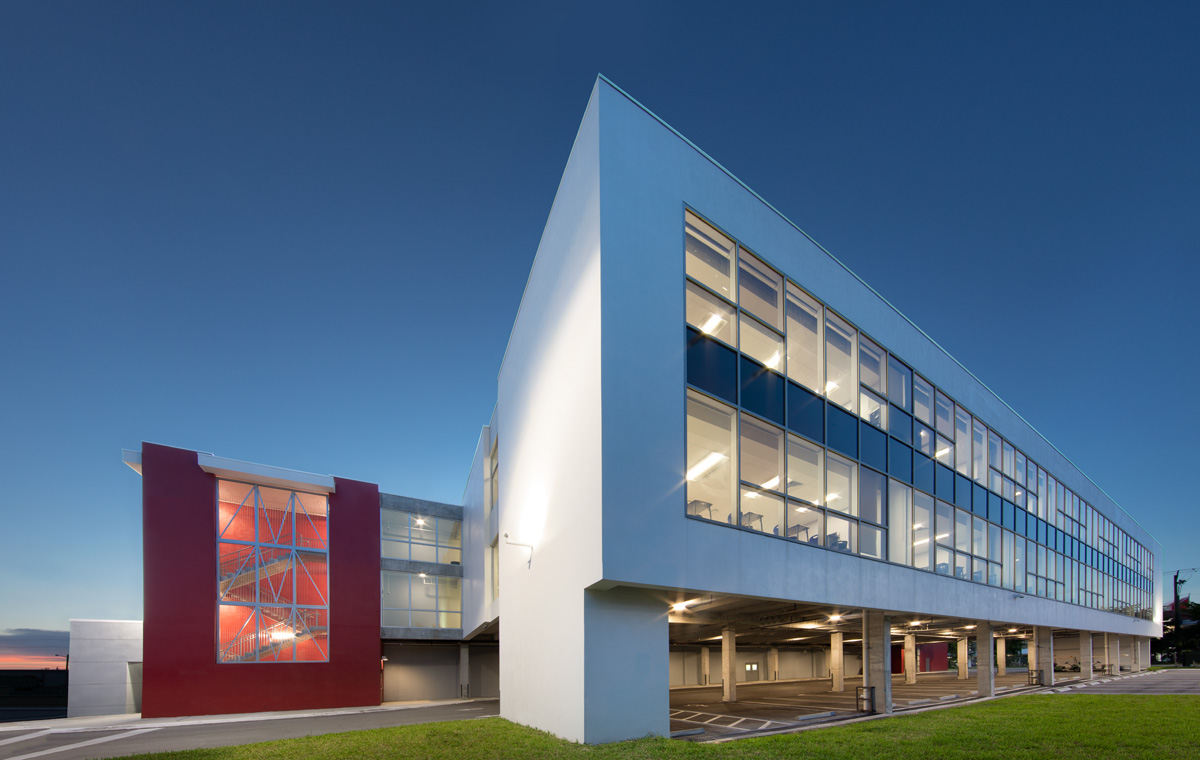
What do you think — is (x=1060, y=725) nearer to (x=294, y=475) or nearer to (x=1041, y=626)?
(x=1041, y=626)

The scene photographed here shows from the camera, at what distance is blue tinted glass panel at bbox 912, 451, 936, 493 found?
20219 mm

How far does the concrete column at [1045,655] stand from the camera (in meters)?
30.0

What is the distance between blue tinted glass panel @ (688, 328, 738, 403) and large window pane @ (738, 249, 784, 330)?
1798 mm

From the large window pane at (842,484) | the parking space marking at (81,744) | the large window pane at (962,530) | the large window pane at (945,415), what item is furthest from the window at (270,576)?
the large window pane at (945,415)

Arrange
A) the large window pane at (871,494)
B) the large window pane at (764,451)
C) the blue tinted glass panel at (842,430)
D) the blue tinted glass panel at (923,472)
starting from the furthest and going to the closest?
the blue tinted glass panel at (923,472) < the large window pane at (871,494) < the blue tinted glass panel at (842,430) < the large window pane at (764,451)

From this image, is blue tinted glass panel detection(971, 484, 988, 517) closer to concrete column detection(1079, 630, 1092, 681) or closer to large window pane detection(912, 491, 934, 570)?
large window pane detection(912, 491, 934, 570)

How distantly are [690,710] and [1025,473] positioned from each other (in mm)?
19620

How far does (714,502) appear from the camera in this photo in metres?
15.6

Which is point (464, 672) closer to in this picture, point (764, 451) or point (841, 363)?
point (764, 451)

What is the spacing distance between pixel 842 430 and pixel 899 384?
4.70 m

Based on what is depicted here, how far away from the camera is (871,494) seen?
18.0 meters

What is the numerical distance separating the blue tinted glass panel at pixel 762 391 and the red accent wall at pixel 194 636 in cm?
2110

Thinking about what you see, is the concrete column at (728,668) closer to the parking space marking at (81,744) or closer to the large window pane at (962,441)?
the large window pane at (962,441)

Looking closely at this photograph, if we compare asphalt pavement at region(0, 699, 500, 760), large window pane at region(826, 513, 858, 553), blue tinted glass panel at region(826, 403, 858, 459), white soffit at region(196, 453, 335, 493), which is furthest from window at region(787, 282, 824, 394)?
white soffit at region(196, 453, 335, 493)
